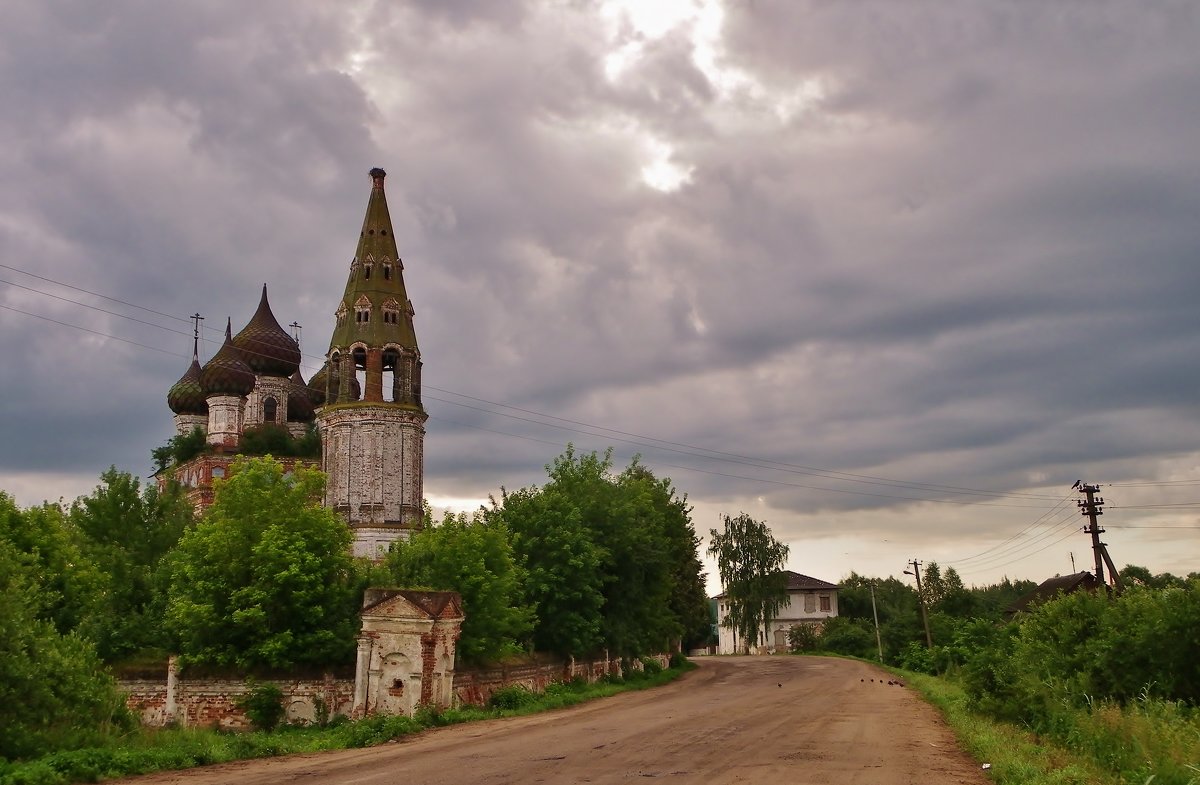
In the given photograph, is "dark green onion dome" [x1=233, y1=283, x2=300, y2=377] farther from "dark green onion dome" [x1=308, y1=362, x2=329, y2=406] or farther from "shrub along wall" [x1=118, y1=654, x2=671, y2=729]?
"shrub along wall" [x1=118, y1=654, x2=671, y2=729]

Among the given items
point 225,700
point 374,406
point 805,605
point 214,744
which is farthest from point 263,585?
point 805,605

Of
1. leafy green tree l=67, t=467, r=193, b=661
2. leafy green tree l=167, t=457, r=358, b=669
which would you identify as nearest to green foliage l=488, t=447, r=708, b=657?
leafy green tree l=167, t=457, r=358, b=669

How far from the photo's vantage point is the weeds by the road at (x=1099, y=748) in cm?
1361

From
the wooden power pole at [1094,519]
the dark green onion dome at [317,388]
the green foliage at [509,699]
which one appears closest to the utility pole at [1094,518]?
the wooden power pole at [1094,519]

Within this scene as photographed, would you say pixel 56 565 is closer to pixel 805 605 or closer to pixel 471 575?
pixel 471 575

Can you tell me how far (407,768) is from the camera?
1614 centimetres

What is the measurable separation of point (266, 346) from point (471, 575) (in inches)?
1663

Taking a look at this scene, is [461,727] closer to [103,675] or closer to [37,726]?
[103,675]

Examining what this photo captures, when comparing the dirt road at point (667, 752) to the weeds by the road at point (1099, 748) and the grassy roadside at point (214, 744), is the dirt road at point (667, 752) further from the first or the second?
the weeds by the road at point (1099, 748)

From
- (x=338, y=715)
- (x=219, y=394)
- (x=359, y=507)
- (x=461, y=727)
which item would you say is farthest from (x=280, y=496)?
(x=219, y=394)

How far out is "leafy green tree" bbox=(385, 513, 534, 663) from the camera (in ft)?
90.6

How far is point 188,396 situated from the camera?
64750mm

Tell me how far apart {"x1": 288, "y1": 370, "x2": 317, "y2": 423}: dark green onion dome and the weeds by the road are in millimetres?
53662

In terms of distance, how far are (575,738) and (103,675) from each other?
30.9 ft
